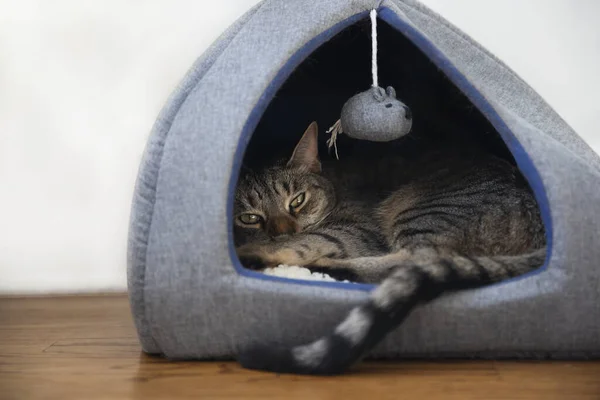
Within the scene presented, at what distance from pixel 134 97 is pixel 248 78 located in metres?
0.86

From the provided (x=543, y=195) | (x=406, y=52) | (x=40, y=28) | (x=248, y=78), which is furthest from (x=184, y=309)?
(x=40, y=28)

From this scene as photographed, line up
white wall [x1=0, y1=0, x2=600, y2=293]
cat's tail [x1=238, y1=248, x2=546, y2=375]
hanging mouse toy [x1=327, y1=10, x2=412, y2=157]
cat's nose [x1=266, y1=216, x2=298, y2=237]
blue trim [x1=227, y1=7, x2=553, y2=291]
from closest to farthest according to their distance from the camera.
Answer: cat's tail [x1=238, y1=248, x2=546, y2=375] → blue trim [x1=227, y1=7, x2=553, y2=291] → hanging mouse toy [x1=327, y1=10, x2=412, y2=157] → cat's nose [x1=266, y1=216, x2=298, y2=237] → white wall [x1=0, y1=0, x2=600, y2=293]

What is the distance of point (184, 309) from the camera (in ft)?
4.44

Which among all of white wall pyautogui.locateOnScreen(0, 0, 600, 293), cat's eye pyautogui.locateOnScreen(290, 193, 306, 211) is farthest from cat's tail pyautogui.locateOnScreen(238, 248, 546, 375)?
white wall pyautogui.locateOnScreen(0, 0, 600, 293)

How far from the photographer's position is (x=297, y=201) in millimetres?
1909

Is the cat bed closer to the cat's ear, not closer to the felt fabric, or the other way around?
the felt fabric

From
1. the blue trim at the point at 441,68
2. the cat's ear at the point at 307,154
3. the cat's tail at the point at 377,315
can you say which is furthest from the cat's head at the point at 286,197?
the cat's tail at the point at 377,315

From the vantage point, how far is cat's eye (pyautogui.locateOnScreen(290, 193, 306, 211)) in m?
1.90

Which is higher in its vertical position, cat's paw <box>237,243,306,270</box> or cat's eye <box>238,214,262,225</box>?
cat's eye <box>238,214,262,225</box>

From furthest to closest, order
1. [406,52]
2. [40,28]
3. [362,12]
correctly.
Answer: [40,28] < [406,52] < [362,12]

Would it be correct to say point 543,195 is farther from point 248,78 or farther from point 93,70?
point 93,70

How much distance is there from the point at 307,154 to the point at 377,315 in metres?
0.79

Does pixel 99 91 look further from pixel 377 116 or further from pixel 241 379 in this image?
pixel 241 379

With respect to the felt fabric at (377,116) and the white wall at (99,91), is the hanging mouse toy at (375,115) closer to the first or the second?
the felt fabric at (377,116)
